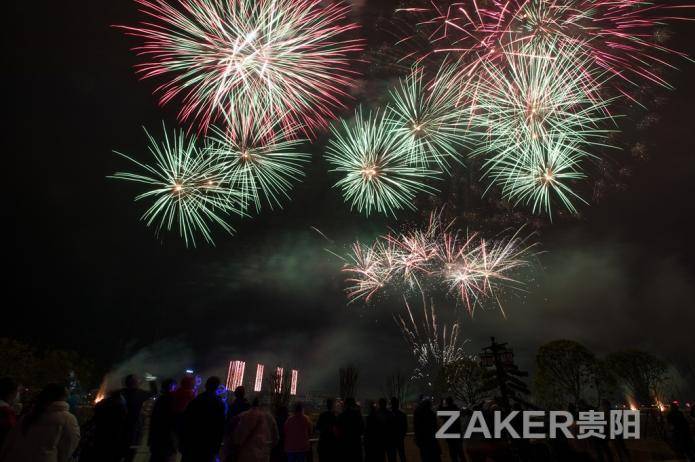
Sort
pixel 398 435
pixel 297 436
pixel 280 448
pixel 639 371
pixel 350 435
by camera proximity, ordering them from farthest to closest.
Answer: pixel 639 371 < pixel 398 435 < pixel 280 448 < pixel 350 435 < pixel 297 436

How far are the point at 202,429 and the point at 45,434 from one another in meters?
1.85

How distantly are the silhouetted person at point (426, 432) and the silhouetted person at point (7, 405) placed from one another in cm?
707

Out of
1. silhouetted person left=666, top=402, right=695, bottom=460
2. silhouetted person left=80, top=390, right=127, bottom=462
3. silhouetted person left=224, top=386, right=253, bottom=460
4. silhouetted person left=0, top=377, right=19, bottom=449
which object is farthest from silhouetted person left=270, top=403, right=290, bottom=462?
silhouetted person left=666, top=402, right=695, bottom=460

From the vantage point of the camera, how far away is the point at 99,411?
5.75 m

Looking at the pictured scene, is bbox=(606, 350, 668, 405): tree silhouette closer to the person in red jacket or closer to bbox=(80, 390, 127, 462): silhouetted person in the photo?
the person in red jacket

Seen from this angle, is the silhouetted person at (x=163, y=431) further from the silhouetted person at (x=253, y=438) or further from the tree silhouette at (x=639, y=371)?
the tree silhouette at (x=639, y=371)

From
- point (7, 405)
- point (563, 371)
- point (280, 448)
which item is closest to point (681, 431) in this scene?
point (280, 448)

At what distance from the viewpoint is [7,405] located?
522 cm

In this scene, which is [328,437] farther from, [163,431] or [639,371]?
[639,371]

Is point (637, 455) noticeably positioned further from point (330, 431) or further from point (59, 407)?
point (59, 407)

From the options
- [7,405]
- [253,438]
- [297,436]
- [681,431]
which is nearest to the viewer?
[7,405]

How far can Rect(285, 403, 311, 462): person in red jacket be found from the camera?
7426 mm

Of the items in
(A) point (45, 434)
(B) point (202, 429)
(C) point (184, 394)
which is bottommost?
(A) point (45, 434)

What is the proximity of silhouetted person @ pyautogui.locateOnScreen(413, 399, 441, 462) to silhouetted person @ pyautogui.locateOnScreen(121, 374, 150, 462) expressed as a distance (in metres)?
5.53
